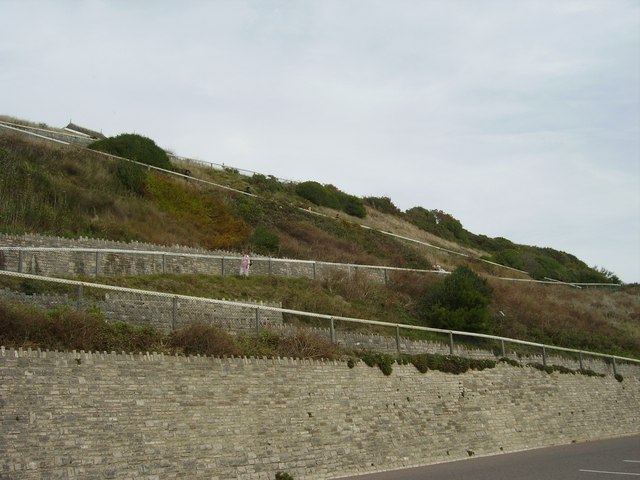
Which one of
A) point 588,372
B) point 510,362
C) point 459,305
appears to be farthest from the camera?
point 459,305

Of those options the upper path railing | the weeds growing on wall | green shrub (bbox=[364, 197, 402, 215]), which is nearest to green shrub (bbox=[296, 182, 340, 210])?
green shrub (bbox=[364, 197, 402, 215])

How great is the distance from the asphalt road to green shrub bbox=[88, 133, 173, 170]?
27.5 meters

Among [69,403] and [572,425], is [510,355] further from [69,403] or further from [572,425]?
[69,403]

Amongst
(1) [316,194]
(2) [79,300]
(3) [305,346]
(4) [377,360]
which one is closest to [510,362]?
(4) [377,360]

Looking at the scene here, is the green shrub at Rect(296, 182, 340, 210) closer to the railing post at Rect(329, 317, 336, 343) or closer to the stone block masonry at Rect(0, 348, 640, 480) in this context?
the stone block masonry at Rect(0, 348, 640, 480)

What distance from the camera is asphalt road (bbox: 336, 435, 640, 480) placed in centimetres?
1639

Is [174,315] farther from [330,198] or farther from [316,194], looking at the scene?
[330,198]

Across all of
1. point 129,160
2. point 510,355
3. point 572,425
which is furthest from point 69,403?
point 129,160

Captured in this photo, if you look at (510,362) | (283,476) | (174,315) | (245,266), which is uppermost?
(245,266)

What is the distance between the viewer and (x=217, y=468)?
45.9 ft

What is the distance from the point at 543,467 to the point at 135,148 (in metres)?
30.6

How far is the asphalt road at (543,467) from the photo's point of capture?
53.8 feet

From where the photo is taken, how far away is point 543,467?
18172mm

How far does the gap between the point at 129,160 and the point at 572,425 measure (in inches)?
976
